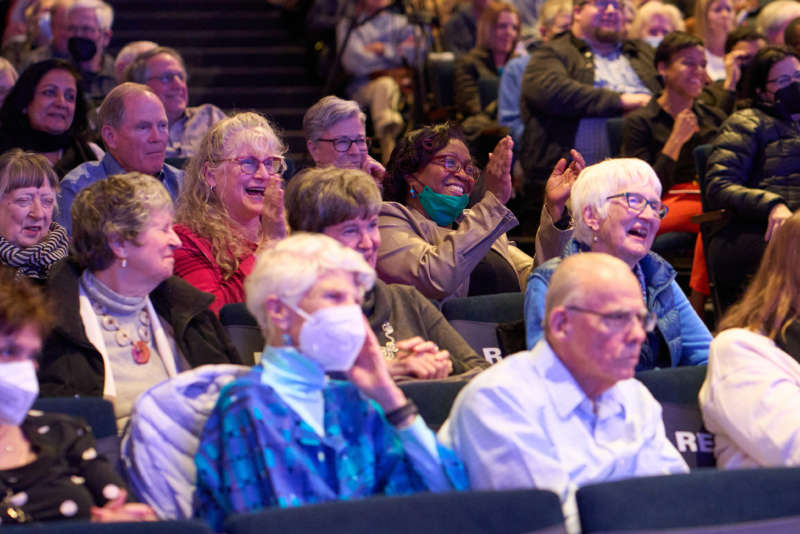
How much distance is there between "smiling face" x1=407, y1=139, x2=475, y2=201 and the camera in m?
3.78

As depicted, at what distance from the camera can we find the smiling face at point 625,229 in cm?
310

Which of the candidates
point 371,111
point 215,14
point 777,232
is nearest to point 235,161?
point 777,232

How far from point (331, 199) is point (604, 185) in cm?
79

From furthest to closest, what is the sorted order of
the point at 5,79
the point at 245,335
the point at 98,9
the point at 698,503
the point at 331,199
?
the point at 98,9
the point at 5,79
the point at 245,335
the point at 331,199
the point at 698,503

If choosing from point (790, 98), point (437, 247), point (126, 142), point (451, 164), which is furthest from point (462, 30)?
point (437, 247)

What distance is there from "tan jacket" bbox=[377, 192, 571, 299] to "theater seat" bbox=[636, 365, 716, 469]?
0.85m

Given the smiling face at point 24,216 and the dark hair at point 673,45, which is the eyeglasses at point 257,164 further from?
the dark hair at point 673,45

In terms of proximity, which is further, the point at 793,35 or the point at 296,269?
the point at 793,35

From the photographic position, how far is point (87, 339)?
8.66 feet

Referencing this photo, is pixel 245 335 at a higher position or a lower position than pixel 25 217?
lower

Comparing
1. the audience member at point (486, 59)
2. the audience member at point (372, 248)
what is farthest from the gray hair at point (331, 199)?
the audience member at point (486, 59)

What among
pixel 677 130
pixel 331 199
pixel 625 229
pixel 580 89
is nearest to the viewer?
pixel 331 199

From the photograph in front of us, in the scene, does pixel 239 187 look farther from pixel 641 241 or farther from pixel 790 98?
pixel 790 98

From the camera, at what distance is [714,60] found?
6727 mm
